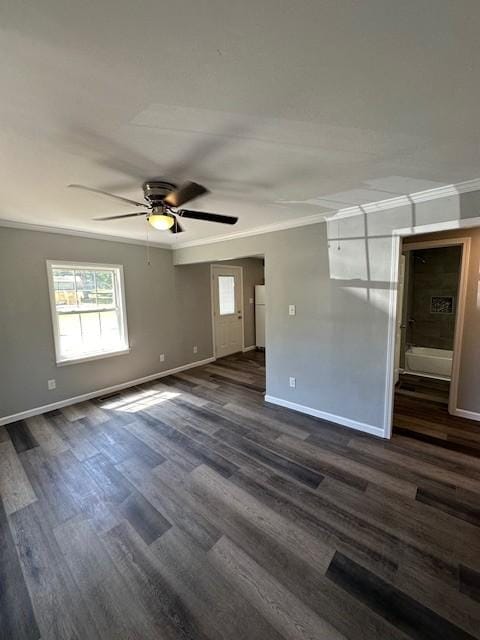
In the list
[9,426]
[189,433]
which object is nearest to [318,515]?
[189,433]

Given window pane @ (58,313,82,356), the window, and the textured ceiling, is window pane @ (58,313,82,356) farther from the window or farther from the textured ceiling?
the textured ceiling

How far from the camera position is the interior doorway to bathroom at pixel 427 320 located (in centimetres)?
436

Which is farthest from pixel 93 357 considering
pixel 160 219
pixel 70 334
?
pixel 160 219

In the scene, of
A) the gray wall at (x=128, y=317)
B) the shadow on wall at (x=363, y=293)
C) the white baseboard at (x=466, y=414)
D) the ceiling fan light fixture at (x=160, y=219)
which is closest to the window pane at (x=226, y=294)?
the gray wall at (x=128, y=317)

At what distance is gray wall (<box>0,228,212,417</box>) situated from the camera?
325 cm

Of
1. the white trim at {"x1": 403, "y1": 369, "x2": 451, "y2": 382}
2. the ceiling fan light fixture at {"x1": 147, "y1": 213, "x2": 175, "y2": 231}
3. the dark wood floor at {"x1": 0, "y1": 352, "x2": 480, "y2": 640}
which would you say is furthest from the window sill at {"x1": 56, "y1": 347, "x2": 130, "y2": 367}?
the white trim at {"x1": 403, "y1": 369, "x2": 451, "y2": 382}

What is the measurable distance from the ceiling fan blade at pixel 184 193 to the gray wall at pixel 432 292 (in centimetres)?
474

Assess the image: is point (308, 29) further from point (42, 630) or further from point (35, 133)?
point (42, 630)

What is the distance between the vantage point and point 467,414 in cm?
319

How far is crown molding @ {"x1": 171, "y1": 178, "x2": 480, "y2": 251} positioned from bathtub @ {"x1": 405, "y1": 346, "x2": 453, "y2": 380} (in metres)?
3.20

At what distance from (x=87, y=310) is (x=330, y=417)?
367cm

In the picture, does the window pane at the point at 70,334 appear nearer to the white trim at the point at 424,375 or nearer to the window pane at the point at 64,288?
the window pane at the point at 64,288

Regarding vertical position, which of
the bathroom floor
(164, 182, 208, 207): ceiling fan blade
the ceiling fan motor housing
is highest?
the ceiling fan motor housing

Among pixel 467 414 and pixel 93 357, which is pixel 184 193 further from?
pixel 467 414
